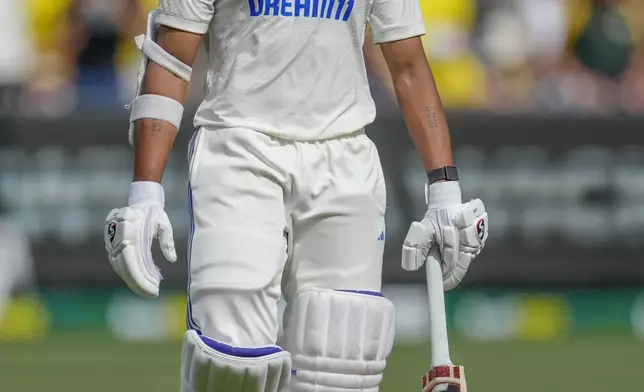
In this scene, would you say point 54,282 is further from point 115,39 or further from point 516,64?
point 516,64

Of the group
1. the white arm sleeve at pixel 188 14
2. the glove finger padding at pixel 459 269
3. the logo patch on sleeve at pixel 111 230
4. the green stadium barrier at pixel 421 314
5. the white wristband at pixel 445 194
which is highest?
the white arm sleeve at pixel 188 14

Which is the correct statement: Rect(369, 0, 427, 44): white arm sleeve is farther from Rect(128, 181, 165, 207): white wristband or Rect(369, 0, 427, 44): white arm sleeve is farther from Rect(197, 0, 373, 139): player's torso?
Rect(128, 181, 165, 207): white wristband

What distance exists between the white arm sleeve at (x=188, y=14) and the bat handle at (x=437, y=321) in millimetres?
1030

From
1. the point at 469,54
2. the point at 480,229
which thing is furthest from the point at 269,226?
the point at 469,54

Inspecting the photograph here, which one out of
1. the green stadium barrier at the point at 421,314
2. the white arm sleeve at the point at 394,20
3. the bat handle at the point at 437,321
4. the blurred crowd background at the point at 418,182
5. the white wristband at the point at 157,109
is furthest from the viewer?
the blurred crowd background at the point at 418,182

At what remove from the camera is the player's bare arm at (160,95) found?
459 centimetres

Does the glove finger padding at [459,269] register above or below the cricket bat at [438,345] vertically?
above

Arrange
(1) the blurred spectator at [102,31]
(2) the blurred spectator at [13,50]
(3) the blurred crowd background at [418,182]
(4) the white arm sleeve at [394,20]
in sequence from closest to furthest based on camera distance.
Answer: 1. (4) the white arm sleeve at [394,20]
2. (3) the blurred crowd background at [418,182]
3. (2) the blurred spectator at [13,50]
4. (1) the blurred spectator at [102,31]

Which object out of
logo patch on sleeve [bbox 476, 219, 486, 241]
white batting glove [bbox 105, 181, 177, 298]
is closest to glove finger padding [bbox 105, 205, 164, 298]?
white batting glove [bbox 105, 181, 177, 298]

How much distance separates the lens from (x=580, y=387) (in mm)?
7574

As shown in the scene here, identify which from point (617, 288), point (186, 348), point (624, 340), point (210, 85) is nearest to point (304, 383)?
point (186, 348)

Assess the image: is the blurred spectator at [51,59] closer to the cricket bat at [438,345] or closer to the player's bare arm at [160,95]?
the player's bare arm at [160,95]

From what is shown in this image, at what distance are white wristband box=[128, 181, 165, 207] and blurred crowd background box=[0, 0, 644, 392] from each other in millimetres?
4849

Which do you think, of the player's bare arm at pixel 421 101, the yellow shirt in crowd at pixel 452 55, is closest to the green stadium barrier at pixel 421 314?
the yellow shirt in crowd at pixel 452 55
